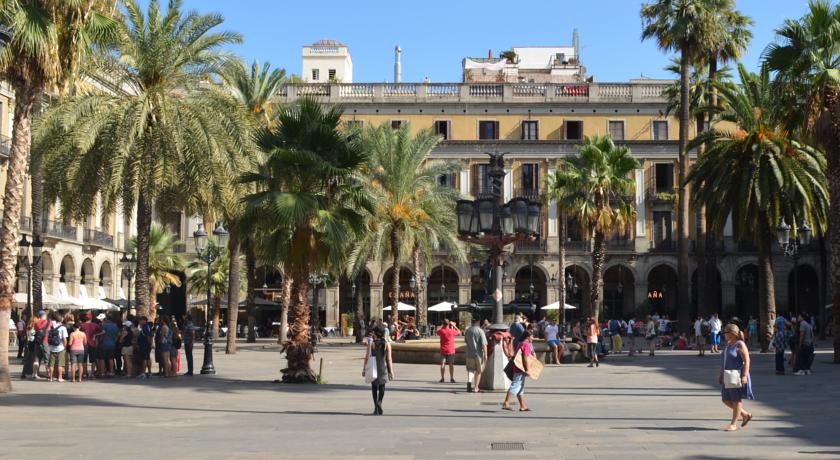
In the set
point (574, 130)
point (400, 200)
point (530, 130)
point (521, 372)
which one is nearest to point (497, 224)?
point (521, 372)

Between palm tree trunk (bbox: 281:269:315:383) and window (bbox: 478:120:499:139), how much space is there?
139ft

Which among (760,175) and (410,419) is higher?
(760,175)

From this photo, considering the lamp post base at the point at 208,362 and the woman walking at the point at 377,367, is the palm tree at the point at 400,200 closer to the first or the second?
the lamp post base at the point at 208,362

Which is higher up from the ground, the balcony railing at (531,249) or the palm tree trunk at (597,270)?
the balcony railing at (531,249)

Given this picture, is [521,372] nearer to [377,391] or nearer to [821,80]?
[377,391]

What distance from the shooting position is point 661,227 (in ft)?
209

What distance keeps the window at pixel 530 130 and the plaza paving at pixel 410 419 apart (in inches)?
1582

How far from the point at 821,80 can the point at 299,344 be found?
16.1 metres

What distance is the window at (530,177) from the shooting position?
210 feet

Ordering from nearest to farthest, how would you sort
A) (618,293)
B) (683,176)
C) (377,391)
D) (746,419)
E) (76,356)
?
(746,419), (377,391), (76,356), (683,176), (618,293)

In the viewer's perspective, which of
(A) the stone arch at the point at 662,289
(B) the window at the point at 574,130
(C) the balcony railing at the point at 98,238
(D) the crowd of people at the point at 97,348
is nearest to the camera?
(D) the crowd of people at the point at 97,348

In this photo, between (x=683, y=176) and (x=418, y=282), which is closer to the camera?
(x=418, y=282)

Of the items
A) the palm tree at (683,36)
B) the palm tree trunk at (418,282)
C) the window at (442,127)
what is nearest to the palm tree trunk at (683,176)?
the palm tree at (683,36)

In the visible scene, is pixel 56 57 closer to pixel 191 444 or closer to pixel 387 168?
pixel 191 444
